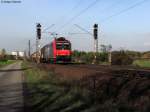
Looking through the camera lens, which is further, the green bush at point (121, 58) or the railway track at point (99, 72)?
the green bush at point (121, 58)

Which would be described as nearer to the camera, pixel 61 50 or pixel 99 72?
pixel 99 72

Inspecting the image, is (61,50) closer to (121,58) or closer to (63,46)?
(63,46)

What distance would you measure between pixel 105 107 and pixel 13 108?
158 inches

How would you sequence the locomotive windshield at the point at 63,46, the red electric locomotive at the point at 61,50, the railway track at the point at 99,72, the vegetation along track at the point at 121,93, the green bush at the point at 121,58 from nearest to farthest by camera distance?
the vegetation along track at the point at 121,93, the railway track at the point at 99,72, the red electric locomotive at the point at 61,50, the locomotive windshield at the point at 63,46, the green bush at the point at 121,58

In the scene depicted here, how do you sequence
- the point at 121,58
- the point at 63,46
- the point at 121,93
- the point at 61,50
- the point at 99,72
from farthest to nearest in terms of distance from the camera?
the point at 121,58
the point at 63,46
the point at 61,50
the point at 99,72
the point at 121,93

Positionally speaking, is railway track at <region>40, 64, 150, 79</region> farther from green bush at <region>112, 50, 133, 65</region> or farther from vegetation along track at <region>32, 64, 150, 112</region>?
green bush at <region>112, 50, 133, 65</region>

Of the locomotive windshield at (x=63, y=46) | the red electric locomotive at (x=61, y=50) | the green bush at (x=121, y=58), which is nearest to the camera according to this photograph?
the red electric locomotive at (x=61, y=50)

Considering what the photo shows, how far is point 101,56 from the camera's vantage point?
82.6 meters

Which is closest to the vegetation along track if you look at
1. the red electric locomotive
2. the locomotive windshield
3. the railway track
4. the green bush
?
the railway track

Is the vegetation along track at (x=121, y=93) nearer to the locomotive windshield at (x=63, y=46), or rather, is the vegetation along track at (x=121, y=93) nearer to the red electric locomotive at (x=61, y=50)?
the red electric locomotive at (x=61, y=50)

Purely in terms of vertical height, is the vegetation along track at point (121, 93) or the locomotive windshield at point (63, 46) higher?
the locomotive windshield at point (63, 46)

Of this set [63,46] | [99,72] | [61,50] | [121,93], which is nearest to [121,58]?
[63,46]

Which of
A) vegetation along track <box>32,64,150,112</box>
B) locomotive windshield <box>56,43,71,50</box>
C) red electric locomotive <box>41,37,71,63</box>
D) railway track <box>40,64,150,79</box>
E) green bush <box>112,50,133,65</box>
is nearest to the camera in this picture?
vegetation along track <box>32,64,150,112</box>

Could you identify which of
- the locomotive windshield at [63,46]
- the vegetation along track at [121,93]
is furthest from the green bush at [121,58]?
the vegetation along track at [121,93]
